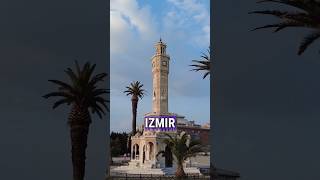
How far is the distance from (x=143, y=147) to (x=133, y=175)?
50.3 ft

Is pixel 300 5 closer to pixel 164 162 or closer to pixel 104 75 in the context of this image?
pixel 104 75

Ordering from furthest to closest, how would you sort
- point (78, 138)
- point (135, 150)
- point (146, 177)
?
point (135, 150), point (146, 177), point (78, 138)

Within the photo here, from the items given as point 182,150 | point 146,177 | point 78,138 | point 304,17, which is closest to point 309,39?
point 304,17

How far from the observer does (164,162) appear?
84.8m

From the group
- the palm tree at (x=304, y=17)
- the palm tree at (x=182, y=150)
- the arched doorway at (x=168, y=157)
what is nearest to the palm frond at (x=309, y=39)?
the palm tree at (x=304, y=17)

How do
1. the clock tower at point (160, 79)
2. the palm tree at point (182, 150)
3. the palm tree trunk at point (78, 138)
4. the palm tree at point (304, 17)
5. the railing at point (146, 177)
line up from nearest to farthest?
the palm tree at point (304, 17) < the palm tree trunk at point (78, 138) < the palm tree at point (182, 150) < the railing at point (146, 177) < the clock tower at point (160, 79)

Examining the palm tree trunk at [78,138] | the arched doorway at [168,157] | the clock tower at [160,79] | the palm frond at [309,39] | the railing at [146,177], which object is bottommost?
the railing at [146,177]

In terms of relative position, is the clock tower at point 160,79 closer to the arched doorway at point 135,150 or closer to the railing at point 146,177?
the arched doorway at point 135,150

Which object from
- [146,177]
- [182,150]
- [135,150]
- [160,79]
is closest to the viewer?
[182,150]

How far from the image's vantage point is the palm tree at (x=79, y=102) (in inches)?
1623

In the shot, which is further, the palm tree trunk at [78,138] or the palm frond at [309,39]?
the palm tree trunk at [78,138]

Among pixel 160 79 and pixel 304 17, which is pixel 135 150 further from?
pixel 304 17

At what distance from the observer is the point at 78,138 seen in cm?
4134

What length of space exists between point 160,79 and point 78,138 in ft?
173
